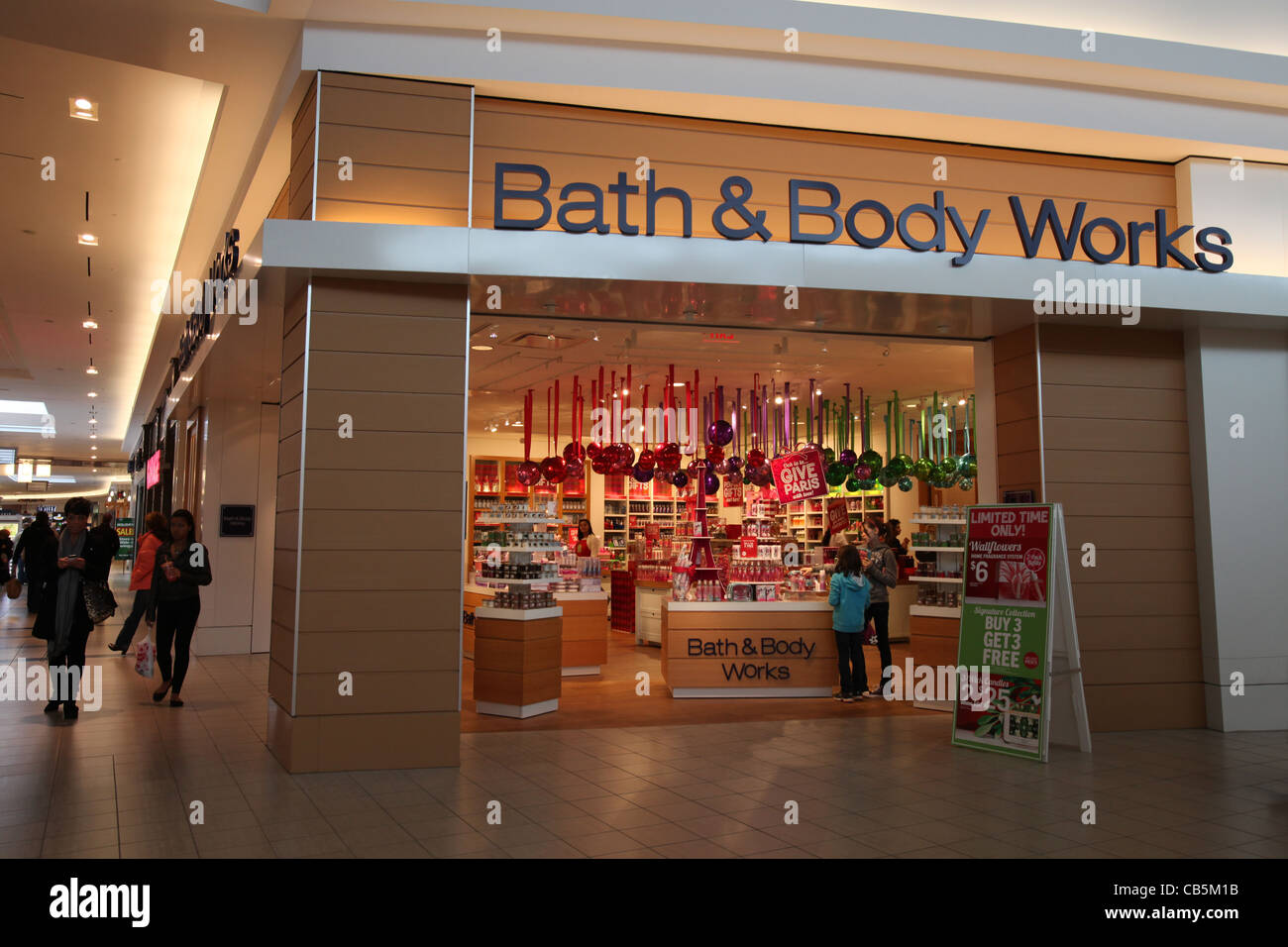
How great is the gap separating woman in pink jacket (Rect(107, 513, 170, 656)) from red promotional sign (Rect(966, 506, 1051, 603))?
6.57 metres

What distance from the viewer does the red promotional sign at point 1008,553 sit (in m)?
6.26

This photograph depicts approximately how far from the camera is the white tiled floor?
13.9 ft

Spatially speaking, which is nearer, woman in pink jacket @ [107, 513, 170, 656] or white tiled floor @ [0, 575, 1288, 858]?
white tiled floor @ [0, 575, 1288, 858]

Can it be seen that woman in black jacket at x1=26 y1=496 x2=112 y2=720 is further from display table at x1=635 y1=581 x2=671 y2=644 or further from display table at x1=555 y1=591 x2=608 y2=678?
display table at x1=635 y1=581 x2=671 y2=644

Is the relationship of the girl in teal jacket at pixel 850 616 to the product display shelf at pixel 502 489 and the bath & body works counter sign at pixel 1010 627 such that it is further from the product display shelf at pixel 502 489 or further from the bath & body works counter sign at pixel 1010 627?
the product display shelf at pixel 502 489

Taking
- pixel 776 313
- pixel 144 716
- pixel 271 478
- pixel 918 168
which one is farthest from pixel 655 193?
pixel 271 478

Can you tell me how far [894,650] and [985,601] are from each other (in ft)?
17.4

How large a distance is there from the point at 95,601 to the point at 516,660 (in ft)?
10.6

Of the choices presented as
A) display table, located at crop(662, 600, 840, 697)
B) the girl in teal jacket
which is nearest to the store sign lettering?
the girl in teal jacket

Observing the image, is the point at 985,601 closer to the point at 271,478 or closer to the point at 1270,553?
the point at 1270,553

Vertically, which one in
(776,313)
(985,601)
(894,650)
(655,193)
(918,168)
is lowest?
(894,650)

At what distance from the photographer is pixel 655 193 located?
20.0 ft

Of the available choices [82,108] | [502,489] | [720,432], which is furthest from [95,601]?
[502,489]

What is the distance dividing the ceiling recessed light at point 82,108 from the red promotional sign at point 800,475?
7985mm
